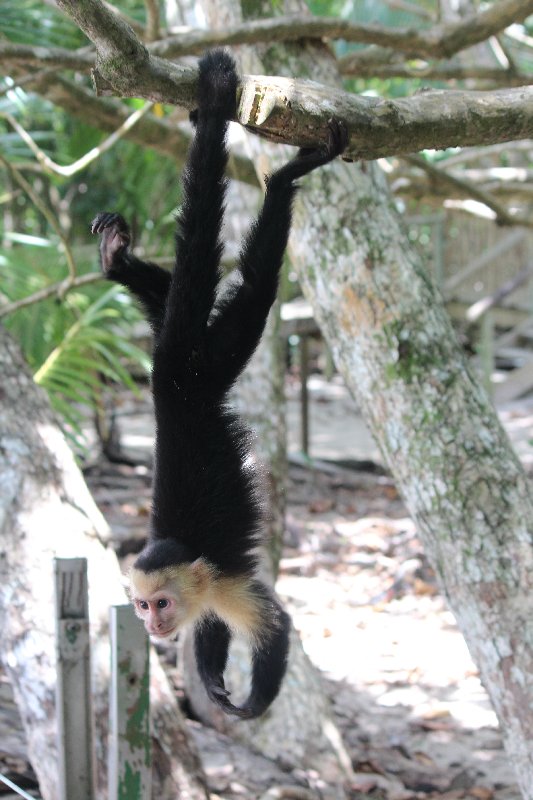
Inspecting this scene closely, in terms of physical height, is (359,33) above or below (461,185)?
above

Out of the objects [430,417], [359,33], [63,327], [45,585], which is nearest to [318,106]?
[430,417]

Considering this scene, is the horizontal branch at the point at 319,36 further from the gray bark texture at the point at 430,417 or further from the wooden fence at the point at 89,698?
the wooden fence at the point at 89,698

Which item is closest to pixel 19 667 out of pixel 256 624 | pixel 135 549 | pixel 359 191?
pixel 256 624

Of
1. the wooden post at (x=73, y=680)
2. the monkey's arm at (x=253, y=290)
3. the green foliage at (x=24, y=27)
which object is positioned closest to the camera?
the monkey's arm at (x=253, y=290)

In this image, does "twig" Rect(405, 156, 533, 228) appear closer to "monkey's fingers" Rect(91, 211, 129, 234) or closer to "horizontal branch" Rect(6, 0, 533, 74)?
"horizontal branch" Rect(6, 0, 533, 74)

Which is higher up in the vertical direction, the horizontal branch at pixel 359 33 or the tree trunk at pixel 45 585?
the horizontal branch at pixel 359 33

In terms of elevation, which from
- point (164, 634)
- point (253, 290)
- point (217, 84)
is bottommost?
point (164, 634)

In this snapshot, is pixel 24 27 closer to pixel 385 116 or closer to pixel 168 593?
pixel 385 116

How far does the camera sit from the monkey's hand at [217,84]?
1951 mm

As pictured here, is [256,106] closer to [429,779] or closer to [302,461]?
[429,779]

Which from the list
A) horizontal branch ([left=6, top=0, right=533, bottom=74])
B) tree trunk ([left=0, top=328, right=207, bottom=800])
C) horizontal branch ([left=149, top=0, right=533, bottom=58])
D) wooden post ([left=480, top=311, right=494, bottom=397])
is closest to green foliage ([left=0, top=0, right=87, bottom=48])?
horizontal branch ([left=6, top=0, right=533, bottom=74])

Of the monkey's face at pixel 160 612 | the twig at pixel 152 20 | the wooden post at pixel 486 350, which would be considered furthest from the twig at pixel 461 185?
the wooden post at pixel 486 350

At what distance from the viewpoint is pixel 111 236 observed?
2443 millimetres

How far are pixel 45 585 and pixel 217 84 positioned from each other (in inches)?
73.9
